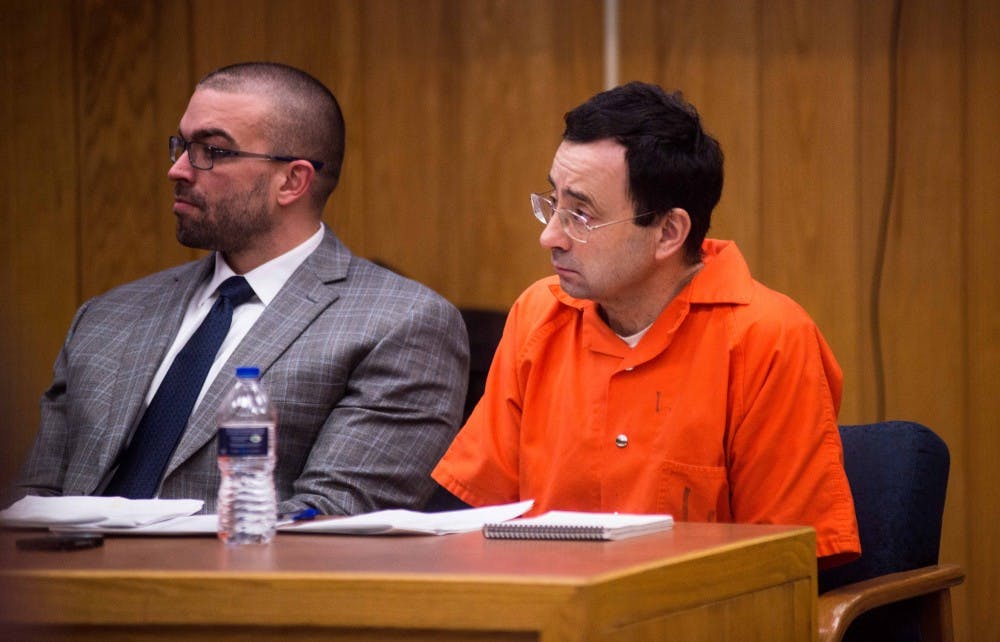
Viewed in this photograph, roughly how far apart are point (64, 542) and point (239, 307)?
3.70 feet

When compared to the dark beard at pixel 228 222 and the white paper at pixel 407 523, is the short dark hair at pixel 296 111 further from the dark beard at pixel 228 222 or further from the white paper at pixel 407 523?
the white paper at pixel 407 523

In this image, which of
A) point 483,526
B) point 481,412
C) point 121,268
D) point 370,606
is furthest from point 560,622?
point 121,268

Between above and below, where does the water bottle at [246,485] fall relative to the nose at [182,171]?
below

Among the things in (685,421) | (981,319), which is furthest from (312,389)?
(981,319)

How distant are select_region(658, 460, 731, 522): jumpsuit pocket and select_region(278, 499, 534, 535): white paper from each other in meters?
0.34

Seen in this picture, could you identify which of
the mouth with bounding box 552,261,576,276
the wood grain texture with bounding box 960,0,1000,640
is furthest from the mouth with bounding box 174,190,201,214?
the wood grain texture with bounding box 960,0,1000,640

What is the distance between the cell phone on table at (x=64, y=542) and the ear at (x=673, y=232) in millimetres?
1036

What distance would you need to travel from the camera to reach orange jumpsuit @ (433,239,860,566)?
6.63 feet

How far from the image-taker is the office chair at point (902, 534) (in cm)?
212

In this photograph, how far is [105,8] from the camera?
3.46 metres

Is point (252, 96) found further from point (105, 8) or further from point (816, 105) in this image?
point (816, 105)

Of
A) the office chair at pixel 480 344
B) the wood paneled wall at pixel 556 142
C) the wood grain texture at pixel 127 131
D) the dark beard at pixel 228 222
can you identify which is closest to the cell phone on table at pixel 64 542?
the dark beard at pixel 228 222

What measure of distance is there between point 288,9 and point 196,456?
1.41 metres

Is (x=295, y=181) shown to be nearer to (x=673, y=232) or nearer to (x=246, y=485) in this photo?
(x=673, y=232)
